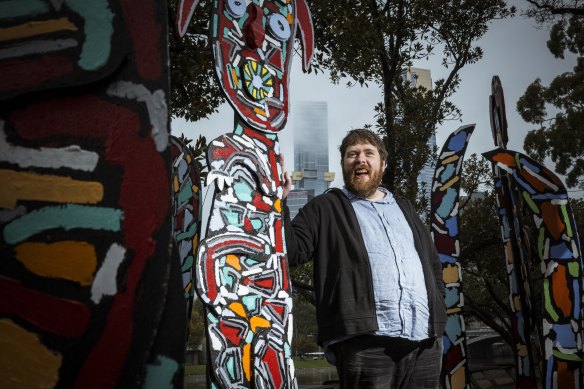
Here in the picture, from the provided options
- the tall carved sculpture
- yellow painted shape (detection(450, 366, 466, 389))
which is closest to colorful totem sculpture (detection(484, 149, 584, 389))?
the tall carved sculpture

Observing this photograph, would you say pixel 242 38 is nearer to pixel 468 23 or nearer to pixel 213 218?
pixel 213 218

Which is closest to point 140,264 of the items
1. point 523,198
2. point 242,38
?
point 242,38

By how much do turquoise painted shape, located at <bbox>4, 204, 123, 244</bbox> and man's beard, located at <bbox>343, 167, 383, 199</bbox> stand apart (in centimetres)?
213

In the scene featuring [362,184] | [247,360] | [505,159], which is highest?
[505,159]

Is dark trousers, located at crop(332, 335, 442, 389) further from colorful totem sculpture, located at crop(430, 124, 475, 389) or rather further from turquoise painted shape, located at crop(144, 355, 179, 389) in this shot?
colorful totem sculpture, located at crop(430, 124, 475, 389)

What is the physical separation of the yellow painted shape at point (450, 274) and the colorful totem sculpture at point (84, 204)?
4822 mm

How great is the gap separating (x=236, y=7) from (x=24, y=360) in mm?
3423

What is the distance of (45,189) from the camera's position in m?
0.82

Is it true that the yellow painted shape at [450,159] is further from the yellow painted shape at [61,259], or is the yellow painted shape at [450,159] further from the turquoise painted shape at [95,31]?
the yellow painted shape at [61,259]

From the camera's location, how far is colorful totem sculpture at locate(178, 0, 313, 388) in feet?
10.4

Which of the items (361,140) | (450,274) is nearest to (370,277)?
Answer: (361,140)

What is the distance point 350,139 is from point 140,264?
7.26 ft

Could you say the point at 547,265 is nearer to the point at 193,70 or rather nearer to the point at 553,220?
the point at 553,220

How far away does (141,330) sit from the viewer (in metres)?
0.85
